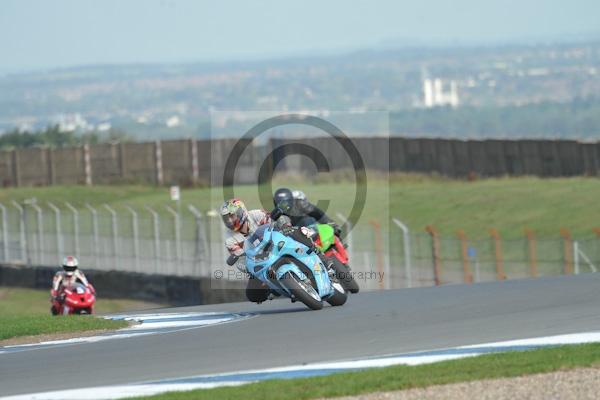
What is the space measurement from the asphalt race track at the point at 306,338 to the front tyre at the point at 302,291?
11 cm

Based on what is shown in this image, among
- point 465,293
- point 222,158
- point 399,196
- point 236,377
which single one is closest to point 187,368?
point 236,377

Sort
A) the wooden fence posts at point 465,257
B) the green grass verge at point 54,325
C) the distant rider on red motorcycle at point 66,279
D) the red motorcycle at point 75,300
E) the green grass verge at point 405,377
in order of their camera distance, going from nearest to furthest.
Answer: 1. the green grass verge at point 405,377
2. the green grass verge at point 54,325
3. the red motorcycle at point 75,300
4. the distant rider on red motorcycle at point 66,279
5. the wooden fence posts at point 465,257

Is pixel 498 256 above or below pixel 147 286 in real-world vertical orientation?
above

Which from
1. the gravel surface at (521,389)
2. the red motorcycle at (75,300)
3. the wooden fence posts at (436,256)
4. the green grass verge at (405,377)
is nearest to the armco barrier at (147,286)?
the wooden fence posts at (436,256)

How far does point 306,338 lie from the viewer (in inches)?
518

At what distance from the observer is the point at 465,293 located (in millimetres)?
17500

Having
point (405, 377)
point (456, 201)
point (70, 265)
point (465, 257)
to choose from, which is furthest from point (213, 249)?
point (405, 377)

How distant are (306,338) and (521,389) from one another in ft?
10.9

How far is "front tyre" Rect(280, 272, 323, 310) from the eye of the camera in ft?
49.9

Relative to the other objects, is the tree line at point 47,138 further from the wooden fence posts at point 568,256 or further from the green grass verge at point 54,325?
the green grass verge at point 54,325

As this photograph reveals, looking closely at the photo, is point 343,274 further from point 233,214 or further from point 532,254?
point 532,254

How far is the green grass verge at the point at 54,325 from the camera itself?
15938 mm

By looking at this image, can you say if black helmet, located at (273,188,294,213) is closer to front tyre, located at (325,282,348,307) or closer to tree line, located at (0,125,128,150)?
front tyre, located at (325,282,348,307)

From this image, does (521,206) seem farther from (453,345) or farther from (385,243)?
(453,345)
